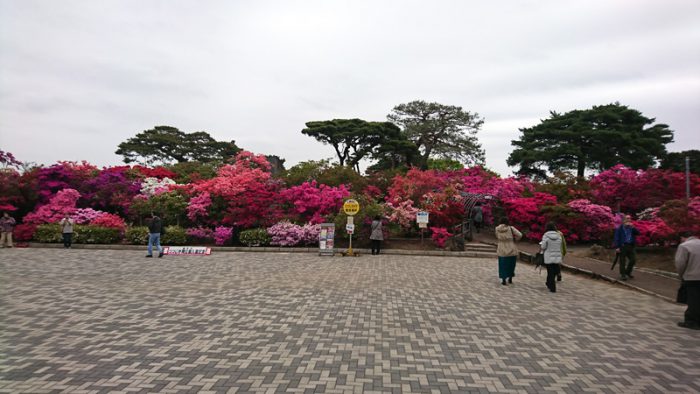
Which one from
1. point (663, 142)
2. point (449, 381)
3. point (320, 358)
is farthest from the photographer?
point (663, 142)

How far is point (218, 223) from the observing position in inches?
637

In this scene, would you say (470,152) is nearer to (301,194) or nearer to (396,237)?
(396,237)

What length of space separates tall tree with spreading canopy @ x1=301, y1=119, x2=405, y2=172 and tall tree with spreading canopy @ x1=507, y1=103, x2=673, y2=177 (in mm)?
12332

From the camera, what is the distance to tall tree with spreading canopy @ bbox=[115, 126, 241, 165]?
4297 centimetres

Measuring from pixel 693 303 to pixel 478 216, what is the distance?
12927 mm

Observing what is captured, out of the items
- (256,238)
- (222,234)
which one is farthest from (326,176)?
(222,234)

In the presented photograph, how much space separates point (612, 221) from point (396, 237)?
356 inches

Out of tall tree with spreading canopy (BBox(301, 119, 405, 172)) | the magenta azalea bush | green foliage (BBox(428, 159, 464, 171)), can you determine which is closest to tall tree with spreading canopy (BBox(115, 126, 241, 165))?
tall tree with spreading canopy (BBox(301, 119, 405, 172))

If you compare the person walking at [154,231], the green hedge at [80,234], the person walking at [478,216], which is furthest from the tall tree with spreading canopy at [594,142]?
the green hedge at [80,234]

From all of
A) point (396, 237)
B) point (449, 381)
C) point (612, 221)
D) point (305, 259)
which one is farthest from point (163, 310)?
point (612, 221)

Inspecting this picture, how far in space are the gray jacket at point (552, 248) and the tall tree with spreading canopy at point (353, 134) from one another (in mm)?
27727

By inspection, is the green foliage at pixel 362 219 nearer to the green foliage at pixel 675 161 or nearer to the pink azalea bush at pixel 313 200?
the pink azalea bush at pixel 313 200

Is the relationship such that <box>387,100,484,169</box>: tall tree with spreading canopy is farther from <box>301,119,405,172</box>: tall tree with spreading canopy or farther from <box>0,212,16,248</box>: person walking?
<box>0,212,16,248</box>: person walking

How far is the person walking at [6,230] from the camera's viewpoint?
1419 cm
